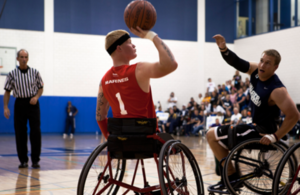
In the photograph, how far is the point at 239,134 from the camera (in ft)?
11.3

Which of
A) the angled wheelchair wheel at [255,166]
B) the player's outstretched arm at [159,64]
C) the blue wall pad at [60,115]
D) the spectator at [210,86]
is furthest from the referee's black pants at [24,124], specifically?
the spectator at [210,86]

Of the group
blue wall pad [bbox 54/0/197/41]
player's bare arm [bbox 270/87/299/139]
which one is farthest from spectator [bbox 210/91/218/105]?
player's bare arm [bbox 270/87/299/139]

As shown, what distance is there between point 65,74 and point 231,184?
1393 cm

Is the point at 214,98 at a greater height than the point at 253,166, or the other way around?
the point at 214,98

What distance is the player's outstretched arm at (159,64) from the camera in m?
2.37

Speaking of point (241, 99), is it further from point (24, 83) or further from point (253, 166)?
point (253, 166)

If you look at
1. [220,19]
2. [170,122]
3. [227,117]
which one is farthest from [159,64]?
[220,19]

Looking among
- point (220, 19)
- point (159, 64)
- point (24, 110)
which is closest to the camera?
point (159, 64)

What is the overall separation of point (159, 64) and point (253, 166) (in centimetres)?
157

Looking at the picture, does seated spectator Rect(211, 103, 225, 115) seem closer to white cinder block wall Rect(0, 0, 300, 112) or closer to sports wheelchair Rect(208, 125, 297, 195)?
white cinder block wall Rect(0, 0, 300, 112)

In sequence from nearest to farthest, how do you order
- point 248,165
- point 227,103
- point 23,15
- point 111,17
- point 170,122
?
point 248,165
point 227,103
point 23,15
point 170,122
point 111,17

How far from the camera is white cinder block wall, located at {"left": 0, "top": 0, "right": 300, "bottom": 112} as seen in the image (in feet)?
51.8

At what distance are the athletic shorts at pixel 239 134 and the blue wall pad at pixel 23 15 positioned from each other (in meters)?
14.1

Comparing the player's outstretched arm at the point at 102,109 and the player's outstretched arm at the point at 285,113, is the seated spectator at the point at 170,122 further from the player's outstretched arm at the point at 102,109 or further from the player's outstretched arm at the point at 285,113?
the player's outstretched arm at the point at 102,109
